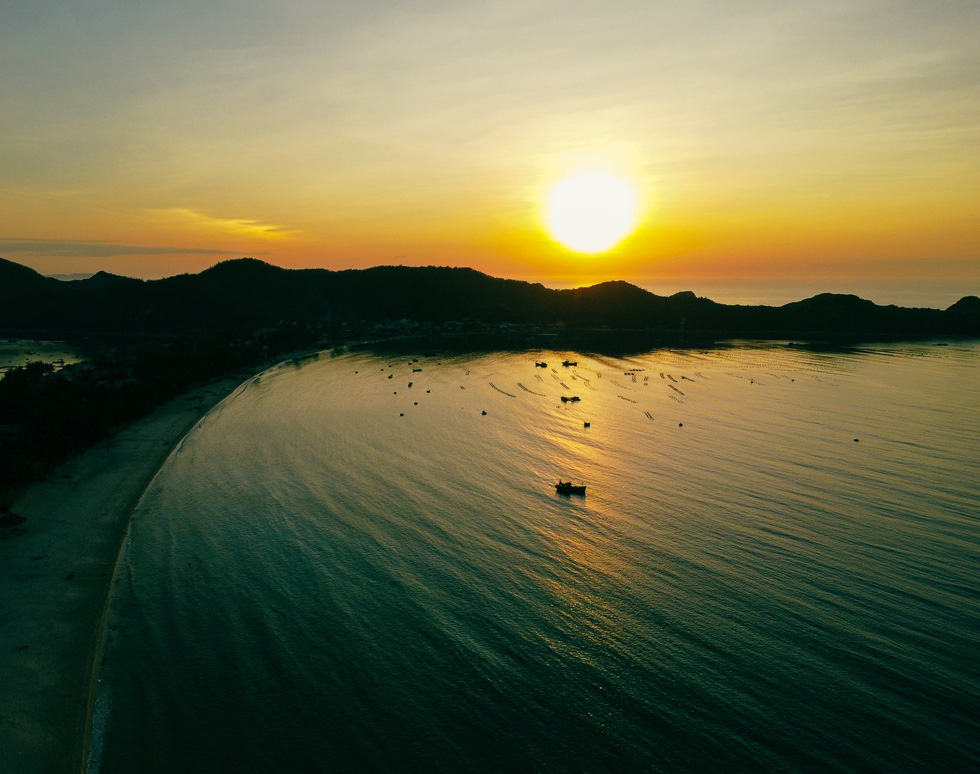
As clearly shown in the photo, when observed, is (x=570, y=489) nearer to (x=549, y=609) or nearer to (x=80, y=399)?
(x=549, y=609)

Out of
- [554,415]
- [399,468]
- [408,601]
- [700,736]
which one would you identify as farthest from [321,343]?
[700,736]

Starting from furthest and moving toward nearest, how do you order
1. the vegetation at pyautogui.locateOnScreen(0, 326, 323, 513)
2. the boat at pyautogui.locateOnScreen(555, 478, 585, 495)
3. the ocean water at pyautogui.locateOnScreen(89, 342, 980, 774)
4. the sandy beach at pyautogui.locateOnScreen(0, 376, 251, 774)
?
the vegetation at pyautogui.locateOnScreen(0, 326, 323, 513) < the boat at pyautogui.locateOnScreen(555, 478, 585, 495) < the sandy beach at pyautogui.locateOnScreen(0, 376, 251, 774) < the ocean water at pyautogui.locateOnScreen(89, 342, 980, 774)

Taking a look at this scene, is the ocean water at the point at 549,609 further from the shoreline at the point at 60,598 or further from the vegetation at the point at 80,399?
the vegetation at the point at 80,399

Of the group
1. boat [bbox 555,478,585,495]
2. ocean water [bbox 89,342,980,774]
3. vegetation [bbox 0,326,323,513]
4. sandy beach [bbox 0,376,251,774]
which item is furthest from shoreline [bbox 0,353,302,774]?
boat [bbox 555,478,585,495]

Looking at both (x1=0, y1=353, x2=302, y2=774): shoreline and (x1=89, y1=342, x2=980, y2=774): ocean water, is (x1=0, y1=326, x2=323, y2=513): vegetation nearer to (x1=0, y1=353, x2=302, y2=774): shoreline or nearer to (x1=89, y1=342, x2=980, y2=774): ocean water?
(x1=0, y1=353, x2=302, y2=774): shoreline

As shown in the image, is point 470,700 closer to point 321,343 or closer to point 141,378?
point 141,378

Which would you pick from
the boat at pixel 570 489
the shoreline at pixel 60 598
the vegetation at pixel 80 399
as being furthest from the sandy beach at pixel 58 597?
the boat at pixel 570 489
